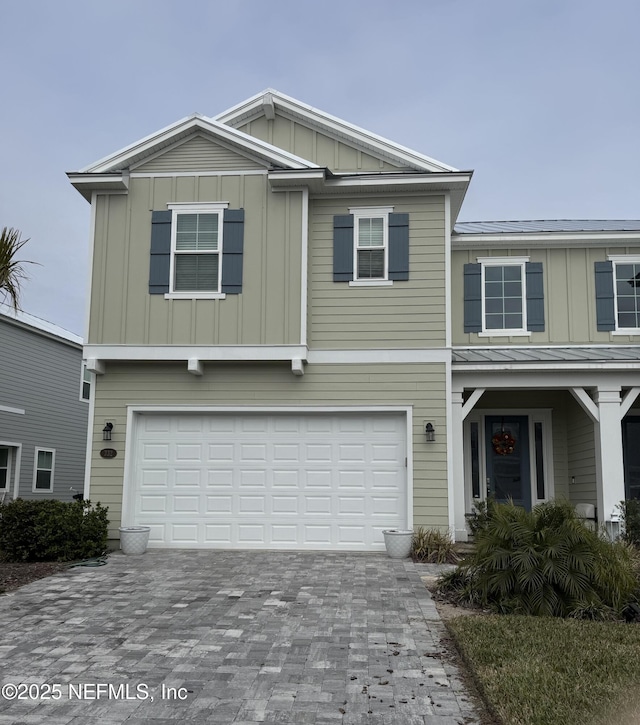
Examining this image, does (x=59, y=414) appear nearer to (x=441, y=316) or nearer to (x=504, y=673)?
(x=441, y=316)

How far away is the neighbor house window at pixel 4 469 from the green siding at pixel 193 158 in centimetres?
1027

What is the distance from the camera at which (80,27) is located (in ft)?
49.3

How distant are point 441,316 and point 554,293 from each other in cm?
280

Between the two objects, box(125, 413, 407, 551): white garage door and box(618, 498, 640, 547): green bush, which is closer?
box(618, 498, 640, 547): green bush

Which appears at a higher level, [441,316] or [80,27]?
[80,27]

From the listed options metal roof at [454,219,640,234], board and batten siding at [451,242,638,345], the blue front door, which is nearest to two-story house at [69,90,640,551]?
board and batten siding at [451,242,638,345]

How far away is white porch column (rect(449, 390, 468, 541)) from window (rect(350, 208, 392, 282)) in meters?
2.39

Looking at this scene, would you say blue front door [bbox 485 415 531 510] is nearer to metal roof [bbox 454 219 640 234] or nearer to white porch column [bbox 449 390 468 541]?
white porch column [bbox 449 390 468 541]

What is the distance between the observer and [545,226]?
14.8 metres

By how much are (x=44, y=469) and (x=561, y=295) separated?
14.7 m

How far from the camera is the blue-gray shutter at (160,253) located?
11.8 metres

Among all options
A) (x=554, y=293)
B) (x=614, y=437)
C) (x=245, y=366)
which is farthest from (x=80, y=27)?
(x=614, y=437)

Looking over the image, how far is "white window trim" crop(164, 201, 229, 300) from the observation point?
1174 centimetres

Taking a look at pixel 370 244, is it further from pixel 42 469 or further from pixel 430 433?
pixel 42 469
